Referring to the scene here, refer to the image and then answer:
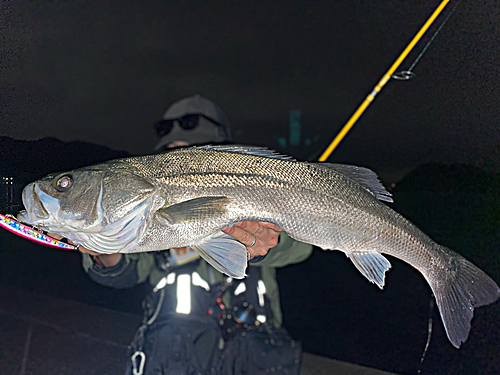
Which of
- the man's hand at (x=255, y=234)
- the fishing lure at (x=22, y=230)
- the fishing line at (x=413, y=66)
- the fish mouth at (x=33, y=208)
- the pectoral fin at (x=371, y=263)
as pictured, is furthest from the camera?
the fishing line at (x=413, y=66)

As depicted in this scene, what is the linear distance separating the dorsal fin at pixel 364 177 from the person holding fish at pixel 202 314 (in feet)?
2.83

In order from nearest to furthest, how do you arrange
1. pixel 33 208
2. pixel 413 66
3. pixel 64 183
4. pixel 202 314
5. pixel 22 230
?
pixel 22 230, pixel 33 208, pixel 64 183, pixel 413 66, pixel 202 314

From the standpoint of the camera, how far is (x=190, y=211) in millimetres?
1512

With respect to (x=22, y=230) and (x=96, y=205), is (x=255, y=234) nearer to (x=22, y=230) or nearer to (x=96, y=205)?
(x=96, y=205)

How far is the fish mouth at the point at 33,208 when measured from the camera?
130cm

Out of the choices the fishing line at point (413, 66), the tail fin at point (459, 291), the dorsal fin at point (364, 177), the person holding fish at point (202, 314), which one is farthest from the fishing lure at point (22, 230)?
the fishing line at point (413, 66)

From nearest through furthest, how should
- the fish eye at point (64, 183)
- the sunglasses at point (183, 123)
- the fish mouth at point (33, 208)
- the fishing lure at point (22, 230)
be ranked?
the fishing lure at point (22, 230) < the fish mouth at point (33, 208) < the fish eye at point (64, 183) < the sunglasses at point (183, 123)

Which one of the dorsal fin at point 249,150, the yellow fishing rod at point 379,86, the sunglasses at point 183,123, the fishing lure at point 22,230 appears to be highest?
the yellow fishing rod at point 379,86

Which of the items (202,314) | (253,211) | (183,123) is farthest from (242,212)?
(183,123)

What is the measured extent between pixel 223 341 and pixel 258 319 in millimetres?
316

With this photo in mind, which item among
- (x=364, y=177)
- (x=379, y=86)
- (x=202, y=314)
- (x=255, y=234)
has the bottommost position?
(x=202, y=314)

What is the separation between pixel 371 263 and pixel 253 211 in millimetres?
600

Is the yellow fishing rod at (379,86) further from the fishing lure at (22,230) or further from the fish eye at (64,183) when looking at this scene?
the fishing lure at (22,230)

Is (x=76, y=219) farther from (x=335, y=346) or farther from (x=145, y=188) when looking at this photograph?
(x=335, y=346)
